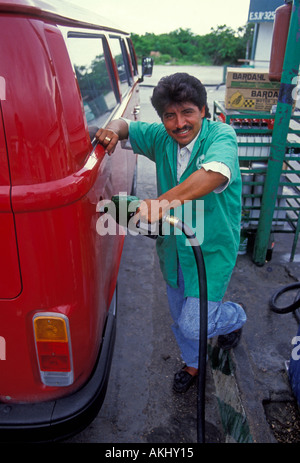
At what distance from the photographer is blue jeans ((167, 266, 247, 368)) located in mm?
2256

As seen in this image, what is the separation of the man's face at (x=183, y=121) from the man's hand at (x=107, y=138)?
0.30 meters

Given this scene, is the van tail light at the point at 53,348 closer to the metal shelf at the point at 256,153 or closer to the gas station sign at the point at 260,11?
the metal shelf at the point at 256,153

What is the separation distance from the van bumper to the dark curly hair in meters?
1.49

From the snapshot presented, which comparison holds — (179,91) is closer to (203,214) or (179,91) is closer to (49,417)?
(203,214)

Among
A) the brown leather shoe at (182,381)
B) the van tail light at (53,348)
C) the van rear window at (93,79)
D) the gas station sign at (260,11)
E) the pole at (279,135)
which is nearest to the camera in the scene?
the van tail light at (53,348)

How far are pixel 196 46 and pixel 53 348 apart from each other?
163ft

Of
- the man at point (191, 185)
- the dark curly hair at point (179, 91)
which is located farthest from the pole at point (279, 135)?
the dark curly hair at point (179, 91)

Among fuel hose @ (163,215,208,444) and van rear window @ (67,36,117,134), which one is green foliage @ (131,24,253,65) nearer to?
van rear window @ (67,36,117,134)

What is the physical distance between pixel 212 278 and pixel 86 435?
1.20 metres

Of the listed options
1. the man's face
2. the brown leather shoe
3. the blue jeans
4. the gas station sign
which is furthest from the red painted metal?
the gas station sign

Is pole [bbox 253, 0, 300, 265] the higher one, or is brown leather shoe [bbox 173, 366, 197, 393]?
pole [bbox 253, 0, 300, 265]

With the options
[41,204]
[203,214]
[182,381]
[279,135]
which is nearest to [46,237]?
[41,204]

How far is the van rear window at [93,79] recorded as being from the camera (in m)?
2.45
